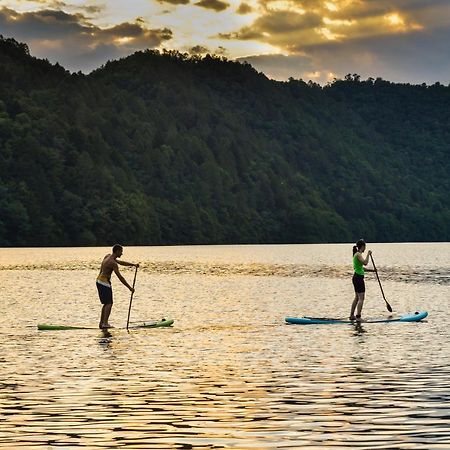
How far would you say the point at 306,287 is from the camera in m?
73.8

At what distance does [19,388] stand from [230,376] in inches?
178

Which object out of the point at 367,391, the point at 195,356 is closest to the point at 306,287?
the point at 195,356

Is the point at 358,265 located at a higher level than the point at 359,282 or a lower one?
higher

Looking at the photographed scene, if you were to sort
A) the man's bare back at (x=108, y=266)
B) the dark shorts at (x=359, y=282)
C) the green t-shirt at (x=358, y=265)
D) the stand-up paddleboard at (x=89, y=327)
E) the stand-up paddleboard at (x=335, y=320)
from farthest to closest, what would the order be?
the stand-up paddleboard at (x=335, y=320) → the dark shorts at (x=359, y=282) → the green t-shirt at (x=358, y=265) → the stand-up paddleboard at (x=89, y=327) → the man's bare back at (x=108, y=266)

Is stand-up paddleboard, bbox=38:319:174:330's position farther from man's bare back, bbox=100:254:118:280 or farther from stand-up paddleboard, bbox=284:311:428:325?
stand-up paddleboard, bbox=284:311:428:325

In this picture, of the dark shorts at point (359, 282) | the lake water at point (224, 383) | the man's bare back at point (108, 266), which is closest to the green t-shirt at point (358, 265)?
the dark shorts at point (359, 282)

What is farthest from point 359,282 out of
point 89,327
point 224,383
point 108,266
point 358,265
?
point 224,383

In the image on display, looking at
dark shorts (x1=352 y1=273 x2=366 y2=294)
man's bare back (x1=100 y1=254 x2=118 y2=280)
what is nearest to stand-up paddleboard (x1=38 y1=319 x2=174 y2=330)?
man's bare back (x1=100 y1=254 x2=118 y2=280)

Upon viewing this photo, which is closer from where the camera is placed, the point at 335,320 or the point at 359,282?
the point at 359,282

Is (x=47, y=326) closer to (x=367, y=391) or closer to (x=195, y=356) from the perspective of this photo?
(x=195, y=356)

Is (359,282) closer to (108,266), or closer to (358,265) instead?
(358,265)

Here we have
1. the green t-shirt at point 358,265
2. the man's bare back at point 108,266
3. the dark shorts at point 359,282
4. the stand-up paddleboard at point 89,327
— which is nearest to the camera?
A: the man's bare back at point 108,266

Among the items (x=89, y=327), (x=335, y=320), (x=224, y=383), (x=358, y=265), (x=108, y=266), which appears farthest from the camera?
(x=335, y=320)

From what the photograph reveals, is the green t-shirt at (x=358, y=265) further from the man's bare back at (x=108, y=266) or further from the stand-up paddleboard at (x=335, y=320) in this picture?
the man's bare back at (x=108, y=266)
